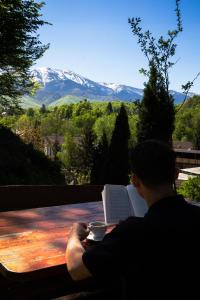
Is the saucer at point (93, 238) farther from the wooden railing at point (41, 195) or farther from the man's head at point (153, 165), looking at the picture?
the wooden railing at point (41, 195)

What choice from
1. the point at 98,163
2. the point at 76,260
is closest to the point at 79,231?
the point at 76,260

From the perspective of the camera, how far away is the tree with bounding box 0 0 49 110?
1481cm

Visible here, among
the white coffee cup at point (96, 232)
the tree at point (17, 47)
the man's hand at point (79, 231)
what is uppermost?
the tree at point (17, 47)

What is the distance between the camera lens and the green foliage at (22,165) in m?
12.8

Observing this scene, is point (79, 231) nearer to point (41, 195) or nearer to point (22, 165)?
point (41, 195)

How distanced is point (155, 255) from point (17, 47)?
15.1 m

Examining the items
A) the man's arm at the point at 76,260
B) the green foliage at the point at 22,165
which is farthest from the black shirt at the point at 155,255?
the green foliage at the point at 22,165

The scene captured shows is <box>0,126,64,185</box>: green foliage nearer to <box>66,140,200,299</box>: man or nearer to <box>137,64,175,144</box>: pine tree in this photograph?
<box>137,64,175,144</box>: pine tree

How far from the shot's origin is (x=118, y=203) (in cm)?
267

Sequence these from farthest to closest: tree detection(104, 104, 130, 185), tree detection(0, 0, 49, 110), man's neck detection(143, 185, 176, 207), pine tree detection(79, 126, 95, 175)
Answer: pine tree detection(79, 126, 95, 175) → tree detection(104, 104, 130, 185) → tree detection(0, 0, 49, 110) → man's neck detection(143, 185, 176, 207)

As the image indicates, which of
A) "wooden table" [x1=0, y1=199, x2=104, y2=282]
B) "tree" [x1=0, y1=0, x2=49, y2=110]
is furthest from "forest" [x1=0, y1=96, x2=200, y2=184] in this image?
"wooden table" [x1=0, y1=199, x2=104, y2=282]

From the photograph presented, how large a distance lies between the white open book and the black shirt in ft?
4.02

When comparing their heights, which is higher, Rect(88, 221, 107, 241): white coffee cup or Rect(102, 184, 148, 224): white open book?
Rect(102, 184, 148, 224): white open book

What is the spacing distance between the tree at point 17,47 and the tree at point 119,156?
13.9 feet
